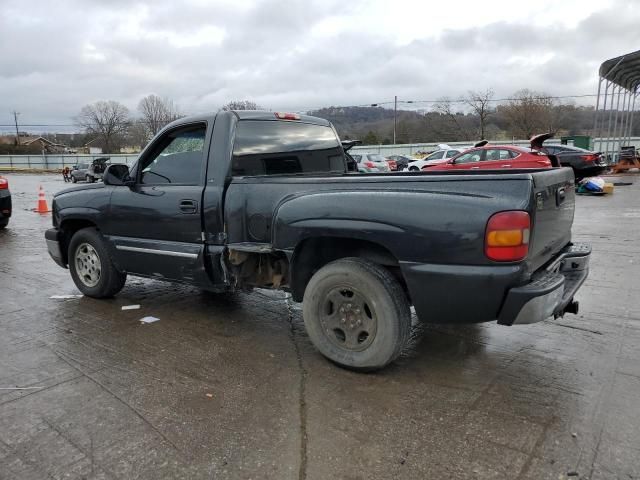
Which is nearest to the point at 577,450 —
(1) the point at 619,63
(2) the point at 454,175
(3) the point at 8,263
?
(2) the point at 454,175

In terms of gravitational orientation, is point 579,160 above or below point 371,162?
above

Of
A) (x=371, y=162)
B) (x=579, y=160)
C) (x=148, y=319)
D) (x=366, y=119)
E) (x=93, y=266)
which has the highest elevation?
(x=366, y=119)

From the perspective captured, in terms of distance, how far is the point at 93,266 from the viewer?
536 centimetres

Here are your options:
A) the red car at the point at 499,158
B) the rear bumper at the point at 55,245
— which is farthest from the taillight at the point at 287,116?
the red car at the point at 499,158

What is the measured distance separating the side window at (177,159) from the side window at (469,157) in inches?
605

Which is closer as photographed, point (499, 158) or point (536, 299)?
point (536, 299)

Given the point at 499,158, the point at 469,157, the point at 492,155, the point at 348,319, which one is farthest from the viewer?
the point at 469,157

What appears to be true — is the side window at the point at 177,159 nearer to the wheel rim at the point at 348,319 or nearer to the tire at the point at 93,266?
the tire at the point at 93,266

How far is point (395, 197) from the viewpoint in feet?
10.3

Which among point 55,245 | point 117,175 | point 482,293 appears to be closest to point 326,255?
point 482,293

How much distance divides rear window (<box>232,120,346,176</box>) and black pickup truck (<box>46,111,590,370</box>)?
0.01 metres

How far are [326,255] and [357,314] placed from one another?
53cm

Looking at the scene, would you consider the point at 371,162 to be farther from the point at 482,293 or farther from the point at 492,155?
the point at 482,293

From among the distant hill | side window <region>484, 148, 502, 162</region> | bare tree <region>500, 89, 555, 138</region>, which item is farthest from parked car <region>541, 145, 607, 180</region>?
bare tree <region>500, 89, 555, 138</region>
